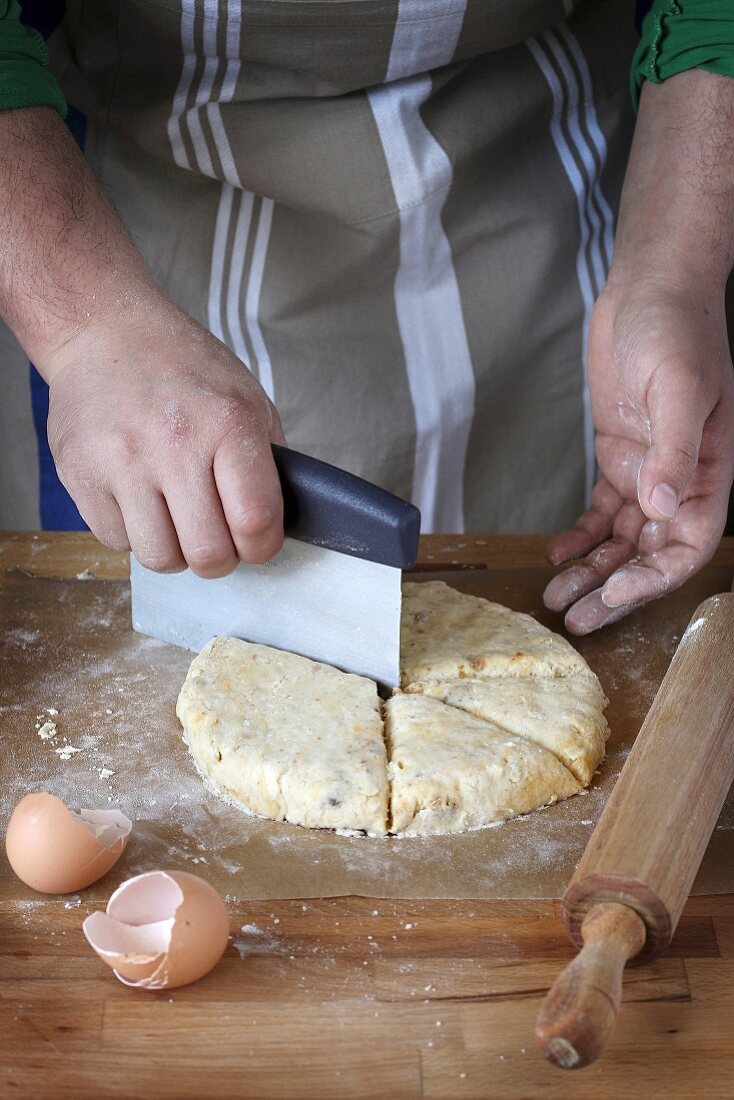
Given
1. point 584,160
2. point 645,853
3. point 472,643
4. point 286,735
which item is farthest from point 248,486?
point 584,160

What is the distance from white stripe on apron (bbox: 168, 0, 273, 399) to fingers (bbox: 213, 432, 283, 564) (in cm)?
94

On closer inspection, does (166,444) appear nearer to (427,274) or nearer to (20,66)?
(20,66)

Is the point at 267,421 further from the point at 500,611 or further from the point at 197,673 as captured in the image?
the point at 500,611

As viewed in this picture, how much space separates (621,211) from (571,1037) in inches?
75.2

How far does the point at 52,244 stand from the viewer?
6.58 feet

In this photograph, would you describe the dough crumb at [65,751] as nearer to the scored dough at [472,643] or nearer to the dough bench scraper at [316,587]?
the dough bench scraper at [316,587]

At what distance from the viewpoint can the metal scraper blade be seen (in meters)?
1.94

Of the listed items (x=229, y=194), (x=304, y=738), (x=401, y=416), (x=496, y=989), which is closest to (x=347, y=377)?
(x=401, y=416)

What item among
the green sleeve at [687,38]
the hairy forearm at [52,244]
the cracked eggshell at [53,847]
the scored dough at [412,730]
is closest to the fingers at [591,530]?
the scored dough at [412,730]

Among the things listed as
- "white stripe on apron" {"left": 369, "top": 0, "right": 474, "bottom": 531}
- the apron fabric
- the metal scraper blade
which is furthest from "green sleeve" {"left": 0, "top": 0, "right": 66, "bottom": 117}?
the metal scraper blade

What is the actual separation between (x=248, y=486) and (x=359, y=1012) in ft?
2.65

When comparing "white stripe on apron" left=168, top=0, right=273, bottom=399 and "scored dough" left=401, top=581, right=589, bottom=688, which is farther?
"white stripe on apron" left=168, top=0, right=273, bottom=399

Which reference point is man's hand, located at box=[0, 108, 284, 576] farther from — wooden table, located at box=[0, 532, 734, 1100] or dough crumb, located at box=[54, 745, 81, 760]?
wooden table, located at box=[0, 532, 734, 1100]

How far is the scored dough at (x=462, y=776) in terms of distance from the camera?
1694mm
